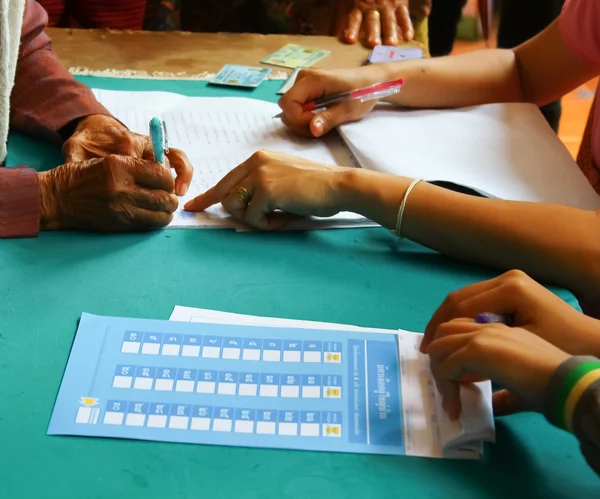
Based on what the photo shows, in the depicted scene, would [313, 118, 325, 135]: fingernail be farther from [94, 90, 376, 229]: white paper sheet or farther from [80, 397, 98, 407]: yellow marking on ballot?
[80, 397, 98, 407]: yellow marking on ballot

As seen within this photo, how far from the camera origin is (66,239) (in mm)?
826

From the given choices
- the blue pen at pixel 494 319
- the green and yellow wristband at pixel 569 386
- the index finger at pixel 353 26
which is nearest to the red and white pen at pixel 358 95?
the index finger at pixel 353 26

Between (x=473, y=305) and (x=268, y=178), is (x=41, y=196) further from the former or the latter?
(x=473, y=305)

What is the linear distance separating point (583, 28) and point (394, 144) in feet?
1.17

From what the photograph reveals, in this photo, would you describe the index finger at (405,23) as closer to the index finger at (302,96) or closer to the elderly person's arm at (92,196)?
the index finger at (302,96)

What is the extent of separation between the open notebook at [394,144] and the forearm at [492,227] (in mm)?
60

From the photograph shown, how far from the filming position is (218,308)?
718mm

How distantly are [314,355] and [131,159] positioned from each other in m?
0.35

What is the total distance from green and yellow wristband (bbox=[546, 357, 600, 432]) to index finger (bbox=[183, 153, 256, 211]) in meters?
0.47

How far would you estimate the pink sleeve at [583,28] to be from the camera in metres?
1.04

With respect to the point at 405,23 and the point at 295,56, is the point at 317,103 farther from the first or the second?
the point at 405,23

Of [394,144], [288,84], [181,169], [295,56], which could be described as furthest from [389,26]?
[181,169]

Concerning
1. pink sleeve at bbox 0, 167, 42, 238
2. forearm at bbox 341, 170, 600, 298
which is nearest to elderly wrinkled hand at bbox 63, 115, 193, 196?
pink sleeve at bbox 0, 167, 42, 238

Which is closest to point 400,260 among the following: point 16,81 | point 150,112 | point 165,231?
point 165,231
